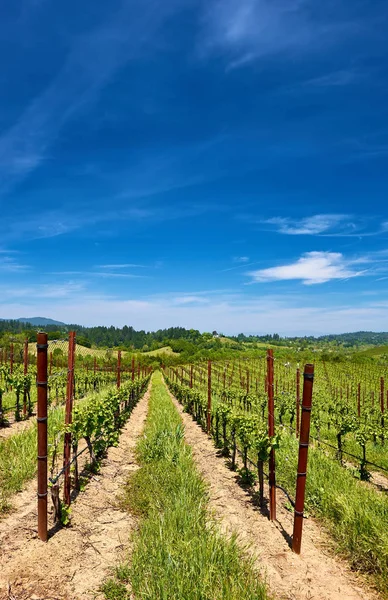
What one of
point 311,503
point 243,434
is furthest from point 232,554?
point 243,434

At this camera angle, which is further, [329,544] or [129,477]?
[129,477]

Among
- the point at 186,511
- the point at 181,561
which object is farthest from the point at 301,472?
the point at 181,561

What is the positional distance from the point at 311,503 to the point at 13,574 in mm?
4759

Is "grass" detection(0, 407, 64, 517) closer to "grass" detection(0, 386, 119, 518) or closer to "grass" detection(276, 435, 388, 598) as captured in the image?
"grass" detection(0, 386, 119, 518)

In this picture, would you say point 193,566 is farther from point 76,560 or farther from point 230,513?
point 230,513

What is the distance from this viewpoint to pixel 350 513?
16.4 feet

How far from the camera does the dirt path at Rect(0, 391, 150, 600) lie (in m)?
3.56

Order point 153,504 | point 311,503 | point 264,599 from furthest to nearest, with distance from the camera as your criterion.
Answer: point 311,503 < point 153,504 < point 264,599

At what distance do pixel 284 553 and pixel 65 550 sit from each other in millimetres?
2877

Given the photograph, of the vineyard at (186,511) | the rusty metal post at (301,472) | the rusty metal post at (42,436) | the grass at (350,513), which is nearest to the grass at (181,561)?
the vineyard at (186,511)

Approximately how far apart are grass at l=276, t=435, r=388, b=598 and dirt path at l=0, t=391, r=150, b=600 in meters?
3.04

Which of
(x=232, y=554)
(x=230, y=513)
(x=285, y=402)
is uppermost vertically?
(x=232, y=554)

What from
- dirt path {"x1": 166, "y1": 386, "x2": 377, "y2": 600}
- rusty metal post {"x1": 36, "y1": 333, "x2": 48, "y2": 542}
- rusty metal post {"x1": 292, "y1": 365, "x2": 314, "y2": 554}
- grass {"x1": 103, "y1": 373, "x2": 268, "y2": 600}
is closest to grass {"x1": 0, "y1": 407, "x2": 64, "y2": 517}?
rusty metal post {"x1": 36, "y1": 333, "x2": 48, "y2": 542}

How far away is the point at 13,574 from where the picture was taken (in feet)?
12.1
